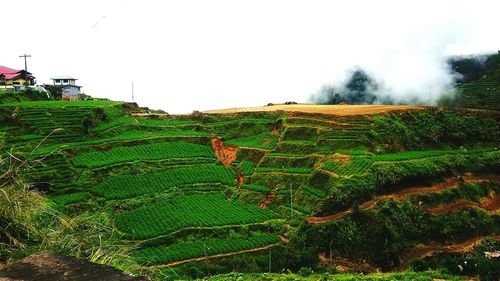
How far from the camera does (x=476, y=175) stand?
3078 centimetres

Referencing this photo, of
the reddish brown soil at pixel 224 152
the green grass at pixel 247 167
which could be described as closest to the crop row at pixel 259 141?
the reddish brown soil at pixel 224 152

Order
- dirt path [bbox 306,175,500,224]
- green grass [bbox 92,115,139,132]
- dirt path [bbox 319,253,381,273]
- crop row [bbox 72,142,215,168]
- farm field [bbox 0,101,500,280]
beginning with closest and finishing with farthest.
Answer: dirt path [bbox 319,253,381,273] < farm field [bbox 0,101,500,280] < dirt path [bbox 306,175,500,224] < crop row [bbox 72,142,215,168] < green grass [bbox 92,115,139,132]

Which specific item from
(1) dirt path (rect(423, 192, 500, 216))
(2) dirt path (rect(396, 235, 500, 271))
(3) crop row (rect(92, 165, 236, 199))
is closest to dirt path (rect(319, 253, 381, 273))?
(2) dirt path (rect(396, 235, 500, 271))

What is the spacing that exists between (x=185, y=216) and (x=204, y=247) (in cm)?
326

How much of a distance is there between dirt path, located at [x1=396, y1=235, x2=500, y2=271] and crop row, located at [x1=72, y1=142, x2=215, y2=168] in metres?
17.9

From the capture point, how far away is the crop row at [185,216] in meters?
25.7

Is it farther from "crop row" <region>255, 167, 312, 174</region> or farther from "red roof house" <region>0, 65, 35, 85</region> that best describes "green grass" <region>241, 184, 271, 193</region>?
"red roof house" <region>0, 65, 35, 85</region>

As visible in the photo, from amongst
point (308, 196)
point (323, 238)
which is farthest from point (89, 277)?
point (308, 196)

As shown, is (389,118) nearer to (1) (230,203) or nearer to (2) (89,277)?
(1) (230,203)

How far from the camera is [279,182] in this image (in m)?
31.8

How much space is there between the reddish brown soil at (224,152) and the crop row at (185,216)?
7.85 metres

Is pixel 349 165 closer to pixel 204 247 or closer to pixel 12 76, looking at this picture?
pixel 204 247

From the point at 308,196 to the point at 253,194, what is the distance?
4.17m

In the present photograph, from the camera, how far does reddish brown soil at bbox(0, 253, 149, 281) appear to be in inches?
136
